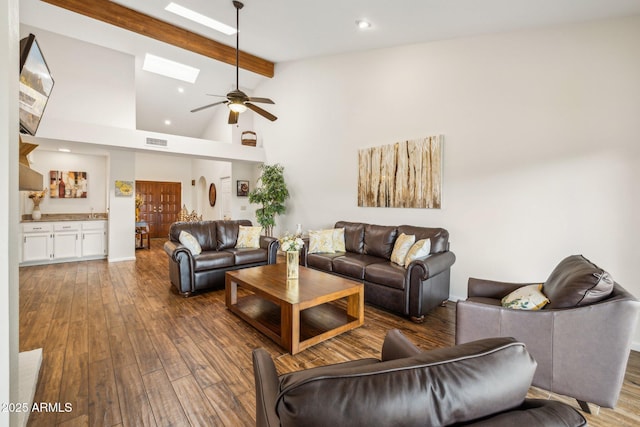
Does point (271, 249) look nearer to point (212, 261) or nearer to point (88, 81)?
point (212, 261)

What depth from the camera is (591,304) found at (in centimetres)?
174

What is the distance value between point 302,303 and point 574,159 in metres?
3.13

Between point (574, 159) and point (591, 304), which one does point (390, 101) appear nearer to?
point (574, 159)

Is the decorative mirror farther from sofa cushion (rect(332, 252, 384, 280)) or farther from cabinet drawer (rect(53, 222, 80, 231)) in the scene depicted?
sofa cushion (rect(332, 252, 384, 280))

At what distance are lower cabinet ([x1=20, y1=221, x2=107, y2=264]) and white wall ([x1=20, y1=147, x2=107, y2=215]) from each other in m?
1.07

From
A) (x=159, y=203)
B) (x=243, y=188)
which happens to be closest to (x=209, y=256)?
(x=243, y=188)

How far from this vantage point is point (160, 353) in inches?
95.9

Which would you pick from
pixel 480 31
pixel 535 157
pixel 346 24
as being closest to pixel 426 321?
pixel 535 157

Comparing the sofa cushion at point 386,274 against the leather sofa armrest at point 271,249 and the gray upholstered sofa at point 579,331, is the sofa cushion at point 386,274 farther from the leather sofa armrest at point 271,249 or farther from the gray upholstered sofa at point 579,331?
the leather sofa armrest at point 271,249

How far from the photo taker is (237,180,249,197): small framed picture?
7.69 m

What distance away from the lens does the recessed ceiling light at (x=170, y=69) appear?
6.11 metres

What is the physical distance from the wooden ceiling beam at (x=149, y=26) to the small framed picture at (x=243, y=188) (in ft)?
10.2

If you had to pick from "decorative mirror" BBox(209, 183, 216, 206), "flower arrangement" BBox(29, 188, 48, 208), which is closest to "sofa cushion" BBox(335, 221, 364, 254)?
"decorative mirror" BBox(209, 183, 216, 206)

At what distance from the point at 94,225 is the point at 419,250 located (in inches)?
260
